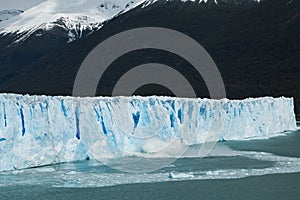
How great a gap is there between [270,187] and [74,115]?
4.64m

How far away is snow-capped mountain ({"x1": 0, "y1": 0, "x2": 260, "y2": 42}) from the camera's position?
67.9 meters

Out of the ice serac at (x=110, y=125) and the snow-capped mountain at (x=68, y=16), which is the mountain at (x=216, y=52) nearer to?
the snow-capped mountain at (x=68, y=16)

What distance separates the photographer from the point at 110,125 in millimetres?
11727

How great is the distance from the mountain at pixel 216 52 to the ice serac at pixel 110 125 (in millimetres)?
12780

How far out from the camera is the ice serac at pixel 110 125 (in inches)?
385

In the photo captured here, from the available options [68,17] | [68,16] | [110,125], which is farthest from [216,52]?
[68,16]

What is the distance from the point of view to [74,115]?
11.0 meters

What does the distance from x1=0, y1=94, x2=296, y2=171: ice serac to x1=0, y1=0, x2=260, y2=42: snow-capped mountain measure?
4783cm

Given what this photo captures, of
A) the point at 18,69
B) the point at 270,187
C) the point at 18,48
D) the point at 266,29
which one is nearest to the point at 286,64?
the point at 266,29

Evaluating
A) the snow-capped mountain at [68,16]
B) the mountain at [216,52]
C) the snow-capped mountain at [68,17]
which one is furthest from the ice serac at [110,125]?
the snow-capped mountain at [68,16]

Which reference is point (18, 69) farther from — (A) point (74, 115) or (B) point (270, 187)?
(B) point (270, 187)

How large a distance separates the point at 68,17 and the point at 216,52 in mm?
39284

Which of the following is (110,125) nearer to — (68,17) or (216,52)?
(216,52)

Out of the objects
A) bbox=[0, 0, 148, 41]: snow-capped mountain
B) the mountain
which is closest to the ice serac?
the mountain
